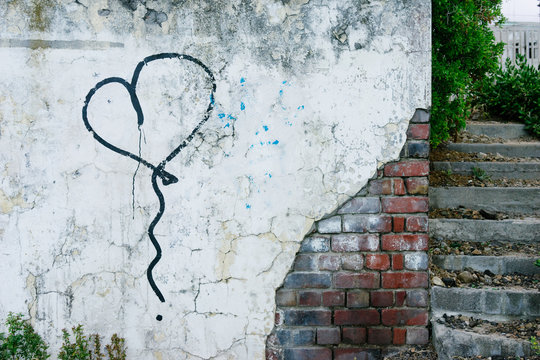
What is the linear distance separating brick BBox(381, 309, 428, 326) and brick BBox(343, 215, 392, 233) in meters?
0.44

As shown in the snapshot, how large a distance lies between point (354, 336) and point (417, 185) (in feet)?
2.85

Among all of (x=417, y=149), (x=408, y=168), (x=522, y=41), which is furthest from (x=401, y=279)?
(x=522, y=41)

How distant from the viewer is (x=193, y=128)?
2.55m

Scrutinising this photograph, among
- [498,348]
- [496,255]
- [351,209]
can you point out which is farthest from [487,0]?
[498,348]

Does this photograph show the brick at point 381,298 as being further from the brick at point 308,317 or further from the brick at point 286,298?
the brick at point 286,298

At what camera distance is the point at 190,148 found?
2557 mm

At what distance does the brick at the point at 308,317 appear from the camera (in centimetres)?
254

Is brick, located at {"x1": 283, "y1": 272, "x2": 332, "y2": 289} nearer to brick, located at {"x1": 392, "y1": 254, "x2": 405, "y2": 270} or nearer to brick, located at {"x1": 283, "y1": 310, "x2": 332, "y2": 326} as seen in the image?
brick, located at {"x1": 283, "y1": 310, "x2": 332, "y2": 326}

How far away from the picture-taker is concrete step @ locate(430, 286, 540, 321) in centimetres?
269

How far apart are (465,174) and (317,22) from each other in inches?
95.3

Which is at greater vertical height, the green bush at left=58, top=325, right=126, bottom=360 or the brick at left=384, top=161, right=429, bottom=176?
the brick at left=384, top=161, right=429, bottom=176

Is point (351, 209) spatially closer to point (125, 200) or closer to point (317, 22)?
point (317, 22)

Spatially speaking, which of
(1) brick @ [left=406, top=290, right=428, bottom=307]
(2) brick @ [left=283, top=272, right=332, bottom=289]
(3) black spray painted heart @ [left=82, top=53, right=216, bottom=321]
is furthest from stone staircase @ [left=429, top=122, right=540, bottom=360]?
(3) black spray painted heart @ [left=82, top=53, right=216, bottom=321]

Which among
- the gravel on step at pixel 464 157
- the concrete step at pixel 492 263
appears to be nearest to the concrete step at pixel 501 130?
the gravel on step at pixel 464 157
